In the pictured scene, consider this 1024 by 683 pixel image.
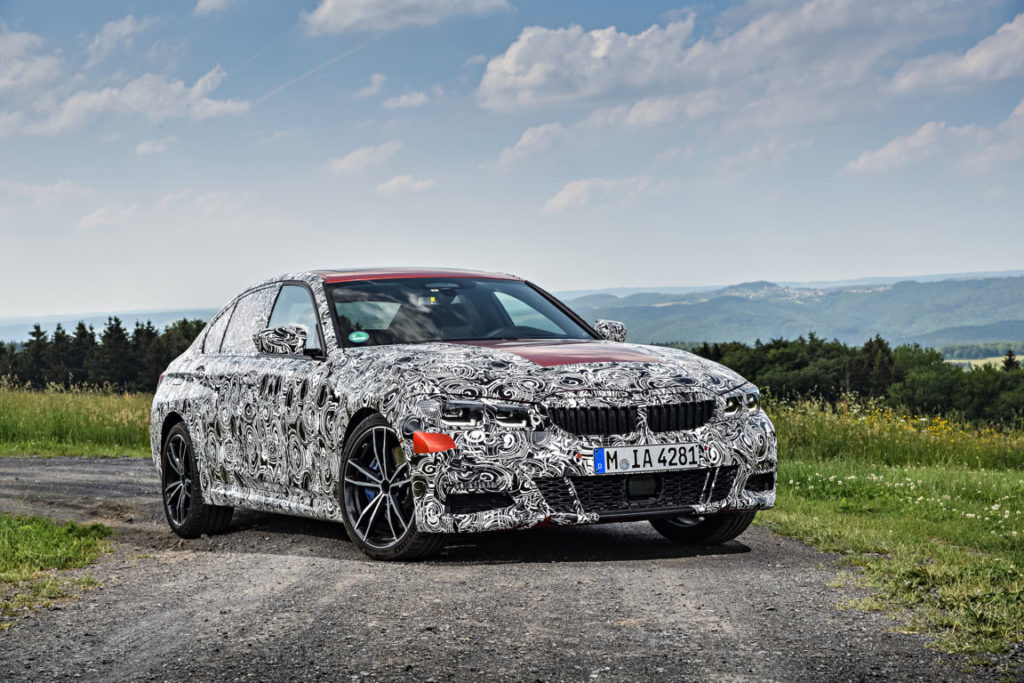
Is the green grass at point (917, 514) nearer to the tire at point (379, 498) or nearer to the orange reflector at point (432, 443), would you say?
the orange reflector at point (432, 443)

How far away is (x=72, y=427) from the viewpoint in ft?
63.8

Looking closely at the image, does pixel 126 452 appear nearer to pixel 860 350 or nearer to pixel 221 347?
pixel 221 347

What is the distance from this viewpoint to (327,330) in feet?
24.2

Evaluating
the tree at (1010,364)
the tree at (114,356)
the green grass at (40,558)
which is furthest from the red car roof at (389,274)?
the tree at (1010,364)

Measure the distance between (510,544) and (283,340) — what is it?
73.1 inches

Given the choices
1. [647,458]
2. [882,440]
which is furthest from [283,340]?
[882,440]

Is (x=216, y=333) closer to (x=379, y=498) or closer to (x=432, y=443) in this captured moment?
(x=379, y=498)

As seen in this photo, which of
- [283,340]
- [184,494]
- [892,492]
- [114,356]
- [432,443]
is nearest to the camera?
[432,443]

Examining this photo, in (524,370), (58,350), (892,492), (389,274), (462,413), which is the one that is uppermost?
(389,274)

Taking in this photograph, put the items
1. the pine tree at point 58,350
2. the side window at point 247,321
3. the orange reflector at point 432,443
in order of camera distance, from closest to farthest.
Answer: the orange reflector at point 432,443 → the side window at point 247,321 → the pine tree at point 58,350

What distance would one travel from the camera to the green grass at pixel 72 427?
18031mm

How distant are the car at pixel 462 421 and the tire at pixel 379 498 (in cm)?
1

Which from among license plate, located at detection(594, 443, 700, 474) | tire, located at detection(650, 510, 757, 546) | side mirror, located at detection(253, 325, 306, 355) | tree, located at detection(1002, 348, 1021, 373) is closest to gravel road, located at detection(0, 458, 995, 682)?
tire, located at detection(650, 510, 757, 546)

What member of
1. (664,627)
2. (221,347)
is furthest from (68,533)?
(664,627)
